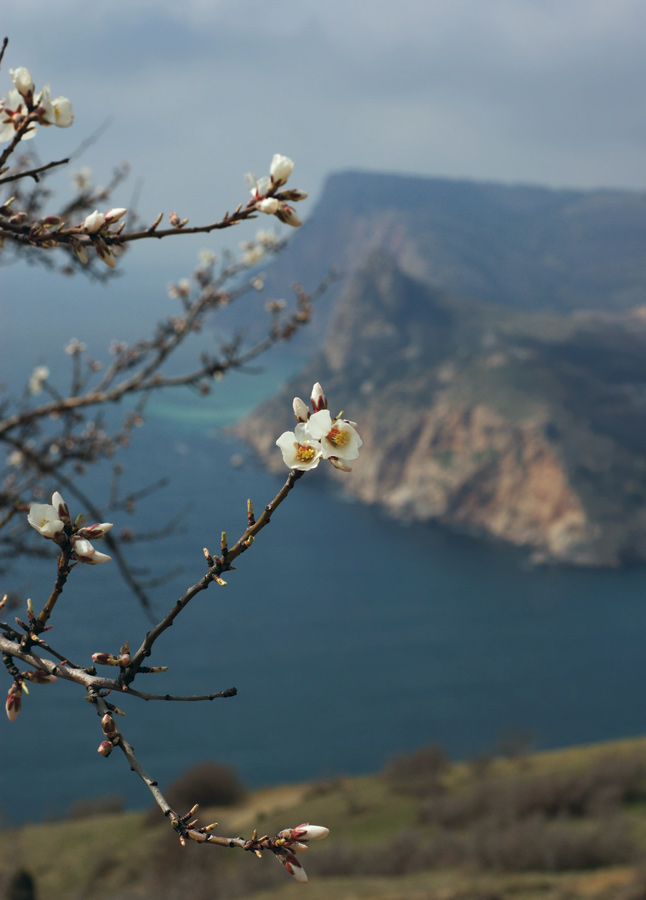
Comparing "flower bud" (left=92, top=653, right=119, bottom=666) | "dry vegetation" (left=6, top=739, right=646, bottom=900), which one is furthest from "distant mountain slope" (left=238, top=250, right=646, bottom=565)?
"flower bud" (left=92, top=653, right=119, bottom=666)

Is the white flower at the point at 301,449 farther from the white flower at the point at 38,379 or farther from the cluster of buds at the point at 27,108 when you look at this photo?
the white flower at the point at 38,379

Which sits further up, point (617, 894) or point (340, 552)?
point (340, 552)

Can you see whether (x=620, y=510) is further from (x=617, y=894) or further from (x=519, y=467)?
(x=617, y=894)

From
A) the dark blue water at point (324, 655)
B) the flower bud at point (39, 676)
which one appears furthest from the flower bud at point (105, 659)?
the dark blue water at point (324, 655)

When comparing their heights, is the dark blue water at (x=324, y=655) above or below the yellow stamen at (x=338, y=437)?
above

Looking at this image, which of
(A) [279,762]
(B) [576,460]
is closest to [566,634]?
(A) [279,762]

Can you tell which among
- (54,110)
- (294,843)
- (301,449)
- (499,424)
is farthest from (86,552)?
(499,424)

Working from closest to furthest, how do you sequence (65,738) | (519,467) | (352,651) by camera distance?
(65,738) → (352,651) → (519,467)

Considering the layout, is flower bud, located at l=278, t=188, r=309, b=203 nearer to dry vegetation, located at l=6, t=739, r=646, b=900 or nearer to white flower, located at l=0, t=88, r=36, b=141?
white flower, located at l=0, t=88, r=36, b=141
